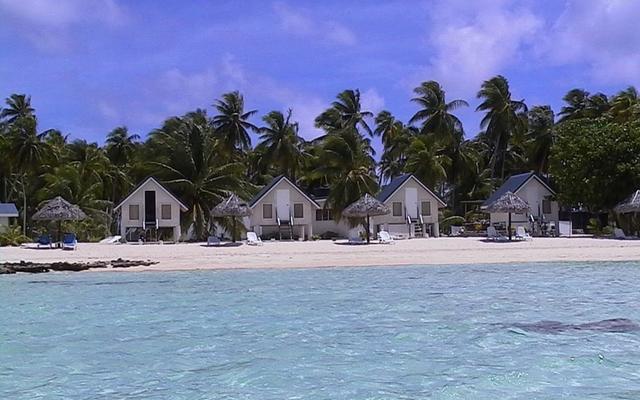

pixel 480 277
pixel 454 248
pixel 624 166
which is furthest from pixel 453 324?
pixel 624 166

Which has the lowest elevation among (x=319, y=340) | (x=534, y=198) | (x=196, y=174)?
(x=319, y=340)

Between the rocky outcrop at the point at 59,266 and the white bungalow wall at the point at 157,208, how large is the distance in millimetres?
14382

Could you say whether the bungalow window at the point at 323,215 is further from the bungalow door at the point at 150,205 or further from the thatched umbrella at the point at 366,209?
the bungalow door at the point at 150,205

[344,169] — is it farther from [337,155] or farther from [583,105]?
[583,105]

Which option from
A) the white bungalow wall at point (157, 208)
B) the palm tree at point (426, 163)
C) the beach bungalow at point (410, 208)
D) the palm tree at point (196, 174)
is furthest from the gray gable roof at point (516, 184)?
the white bungalow wall at point (157, 208)

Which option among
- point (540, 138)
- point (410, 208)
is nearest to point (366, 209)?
point (410, 208)

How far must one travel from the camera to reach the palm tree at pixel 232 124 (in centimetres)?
4897

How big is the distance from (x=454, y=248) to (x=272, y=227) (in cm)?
1368

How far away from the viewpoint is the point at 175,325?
1242 centimetres

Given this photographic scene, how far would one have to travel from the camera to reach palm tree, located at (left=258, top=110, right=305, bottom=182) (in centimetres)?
4744

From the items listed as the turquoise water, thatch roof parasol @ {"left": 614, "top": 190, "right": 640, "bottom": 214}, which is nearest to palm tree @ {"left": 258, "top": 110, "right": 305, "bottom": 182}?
thatch roof parasol @ {"left": 614, "top": 190, "right": 640, "bottom": 214}

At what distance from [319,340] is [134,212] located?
29942mm

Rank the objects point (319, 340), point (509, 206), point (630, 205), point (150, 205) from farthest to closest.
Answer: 1. point (150, 205)
2. point (630, 205)
3. point (509, 206)
4. point (319, 340)

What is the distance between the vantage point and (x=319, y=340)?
10.9 m
